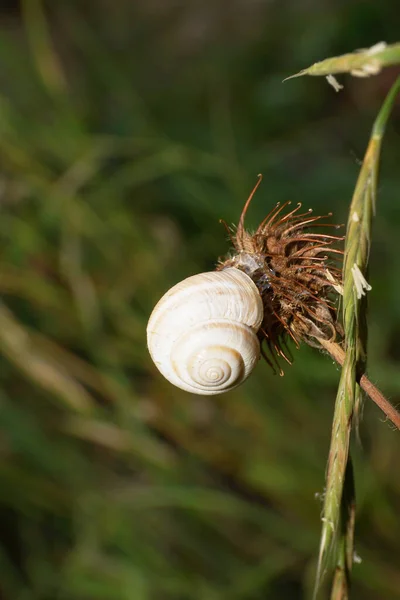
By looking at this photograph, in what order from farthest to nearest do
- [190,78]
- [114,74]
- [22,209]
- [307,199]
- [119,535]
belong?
[190,78] → [114,74] → [307,199] → [22,209] → [119,535]

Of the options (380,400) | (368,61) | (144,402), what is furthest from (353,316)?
(144,402)

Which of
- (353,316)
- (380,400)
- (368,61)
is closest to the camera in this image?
(368,61)

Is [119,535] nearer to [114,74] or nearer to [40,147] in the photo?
[40,147]

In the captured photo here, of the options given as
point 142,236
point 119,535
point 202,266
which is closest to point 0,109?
point 142,236

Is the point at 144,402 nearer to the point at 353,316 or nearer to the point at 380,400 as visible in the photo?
the point at 380,400

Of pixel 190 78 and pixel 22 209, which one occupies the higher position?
pixel 190 78

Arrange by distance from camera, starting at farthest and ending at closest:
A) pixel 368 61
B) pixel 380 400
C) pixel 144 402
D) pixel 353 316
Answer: pixel 144 402
pixel 380 400
pixel 353 316
pixel 368 61

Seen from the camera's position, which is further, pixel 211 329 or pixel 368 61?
pixel 211 329
